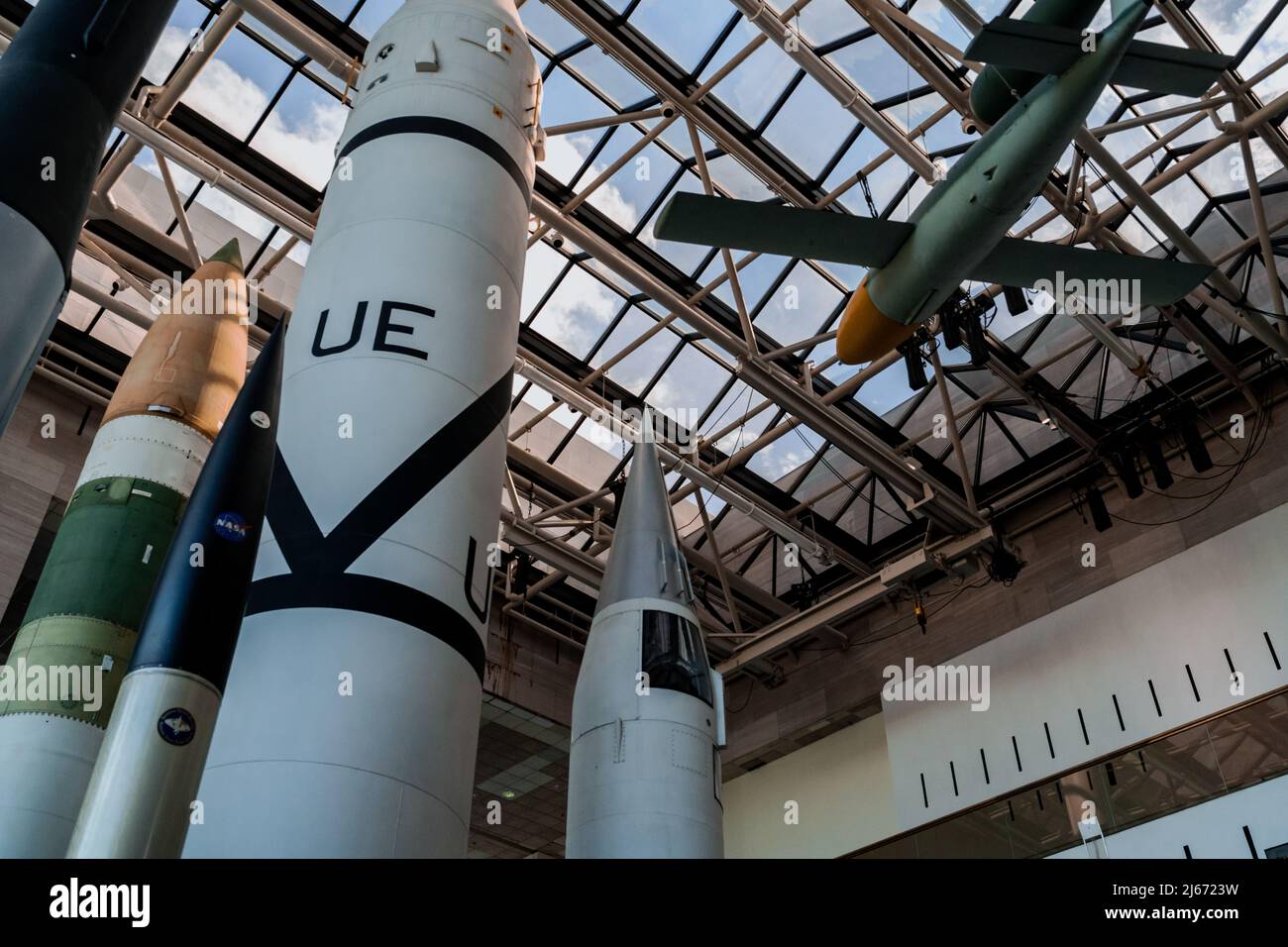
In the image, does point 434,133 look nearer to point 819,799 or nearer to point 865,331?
point 865,331

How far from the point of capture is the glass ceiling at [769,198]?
12.9 metres

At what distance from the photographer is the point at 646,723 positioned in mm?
8008

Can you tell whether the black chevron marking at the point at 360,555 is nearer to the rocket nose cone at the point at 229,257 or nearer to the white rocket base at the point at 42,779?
the white rocket base at the point at 42,779

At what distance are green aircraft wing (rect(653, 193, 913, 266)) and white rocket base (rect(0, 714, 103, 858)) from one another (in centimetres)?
464

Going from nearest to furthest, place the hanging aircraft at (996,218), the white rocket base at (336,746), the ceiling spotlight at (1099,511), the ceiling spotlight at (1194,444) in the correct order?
the white rocket base at (336,746)
the hanging aircraft at (996,218)
the ceiling spotlight at (1194,444)
the ceiling spotlight at (1099,511)

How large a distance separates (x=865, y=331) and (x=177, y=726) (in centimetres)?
657

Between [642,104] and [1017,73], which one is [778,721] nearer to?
[642,104]

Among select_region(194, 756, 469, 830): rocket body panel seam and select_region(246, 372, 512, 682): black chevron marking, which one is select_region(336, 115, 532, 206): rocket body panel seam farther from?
select_region(194, 756, 469, 830): rocket body panel seam

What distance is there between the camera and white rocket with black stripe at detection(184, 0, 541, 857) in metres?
4.50

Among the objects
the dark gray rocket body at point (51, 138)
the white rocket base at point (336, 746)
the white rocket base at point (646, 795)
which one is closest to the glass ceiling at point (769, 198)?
the white rocket base at point (646, 795)

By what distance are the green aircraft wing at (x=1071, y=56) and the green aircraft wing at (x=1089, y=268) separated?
4.24ft


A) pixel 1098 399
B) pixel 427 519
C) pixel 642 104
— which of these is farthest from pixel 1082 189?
pixel 427 519

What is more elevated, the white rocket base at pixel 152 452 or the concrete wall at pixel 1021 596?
the concrete wall at pixel 1021 596

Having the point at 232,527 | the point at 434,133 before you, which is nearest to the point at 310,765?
the point at 232,527
